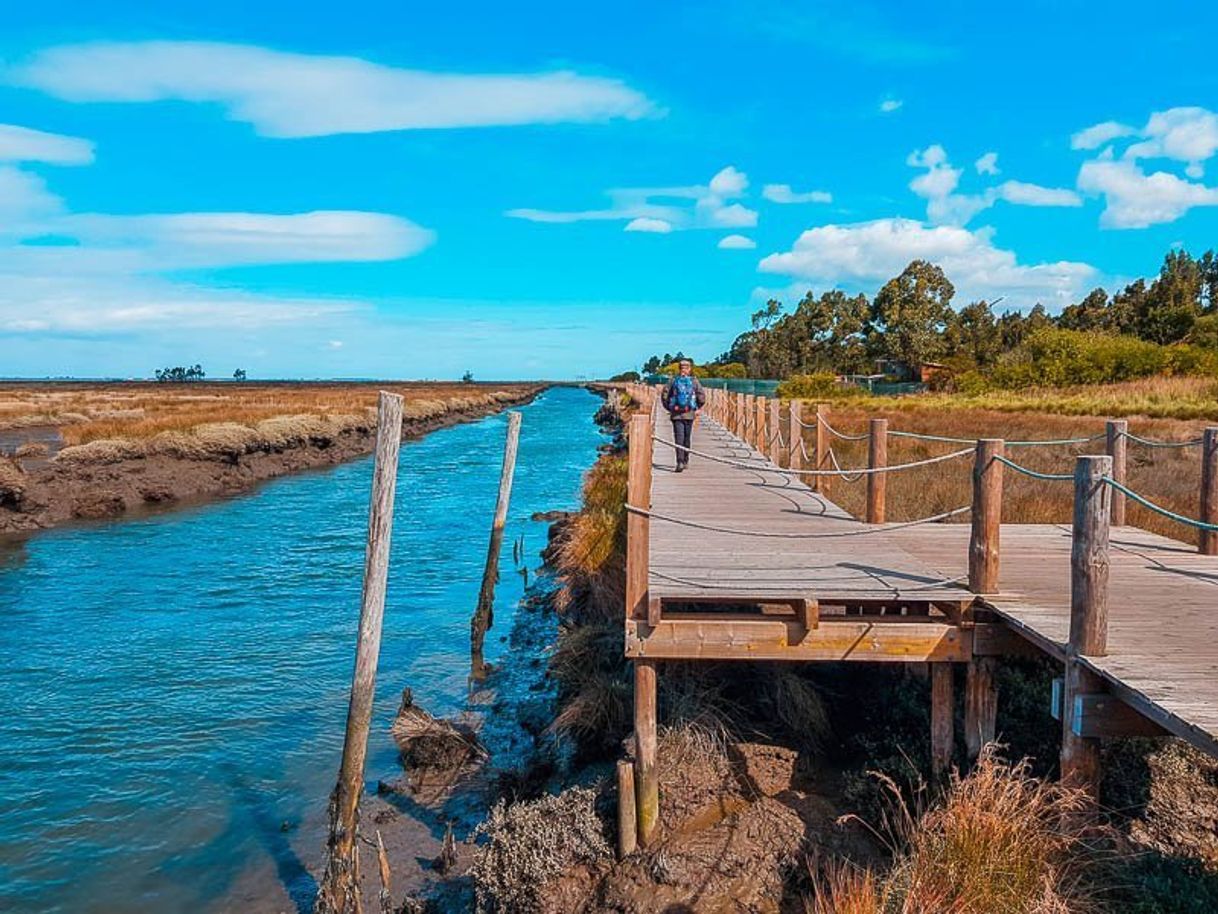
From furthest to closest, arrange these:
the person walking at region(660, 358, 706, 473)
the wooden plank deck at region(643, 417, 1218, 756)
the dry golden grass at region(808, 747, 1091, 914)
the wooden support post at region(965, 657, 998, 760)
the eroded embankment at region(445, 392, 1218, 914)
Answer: the person walking at region(660, 358, 706, 473)
the wooden support post at region(965, 657, 998, 760)
the wooden plank deck at region(643, 417, 1218, 756)
the eroded embankment at region(445, 392, 1218, 914)
the dry golden grass at region(808, 747, 1091, 914)

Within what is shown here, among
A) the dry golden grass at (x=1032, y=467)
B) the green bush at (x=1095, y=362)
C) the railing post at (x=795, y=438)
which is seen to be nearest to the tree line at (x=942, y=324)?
the green bush at (x=1095, y=362)

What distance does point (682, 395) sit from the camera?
46.1 feet

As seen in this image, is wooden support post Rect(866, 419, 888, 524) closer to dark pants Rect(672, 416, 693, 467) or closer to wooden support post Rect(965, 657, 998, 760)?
wooden support post Rect(965, 657, 998, 760)

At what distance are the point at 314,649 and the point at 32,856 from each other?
5.01m

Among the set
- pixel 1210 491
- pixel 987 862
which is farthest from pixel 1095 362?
pixel 987 862

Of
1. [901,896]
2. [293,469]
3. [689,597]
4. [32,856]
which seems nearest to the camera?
[901,896]

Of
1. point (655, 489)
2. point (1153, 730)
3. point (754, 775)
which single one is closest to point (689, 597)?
point (754, 775)

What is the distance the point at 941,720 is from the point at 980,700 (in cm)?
33

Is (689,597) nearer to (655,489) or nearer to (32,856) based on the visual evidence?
(32,856)

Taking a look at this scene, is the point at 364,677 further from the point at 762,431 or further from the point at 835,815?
the point at 762,431

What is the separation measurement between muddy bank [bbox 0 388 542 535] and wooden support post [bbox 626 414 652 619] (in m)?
19.7

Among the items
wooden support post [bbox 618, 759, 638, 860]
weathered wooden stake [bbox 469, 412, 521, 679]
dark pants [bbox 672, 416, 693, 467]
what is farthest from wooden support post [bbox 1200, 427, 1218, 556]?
weathered wooden stake [bbox 469, 412, 521, 679]

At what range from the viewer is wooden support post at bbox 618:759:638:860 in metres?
6.19

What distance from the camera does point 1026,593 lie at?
639cm
